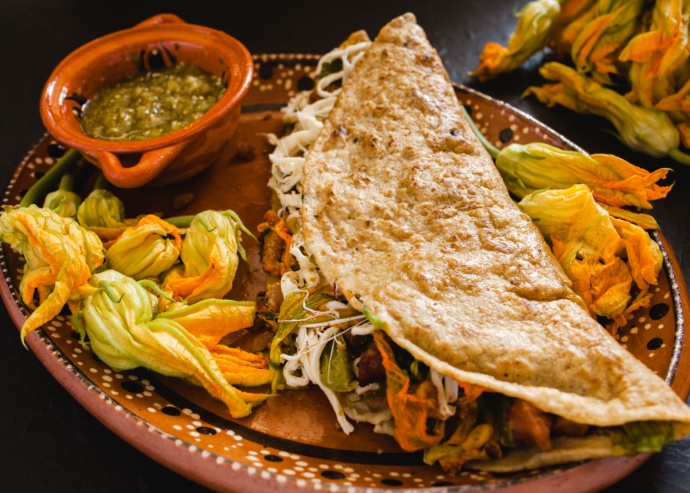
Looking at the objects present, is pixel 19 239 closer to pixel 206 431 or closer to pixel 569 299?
pixel 206 431

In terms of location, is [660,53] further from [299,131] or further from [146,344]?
[146,344]

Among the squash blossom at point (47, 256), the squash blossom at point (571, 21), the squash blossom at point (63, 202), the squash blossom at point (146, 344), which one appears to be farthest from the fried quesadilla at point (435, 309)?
the squash blossom at point (571, 21)

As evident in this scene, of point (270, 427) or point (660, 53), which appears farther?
point (660, 53)

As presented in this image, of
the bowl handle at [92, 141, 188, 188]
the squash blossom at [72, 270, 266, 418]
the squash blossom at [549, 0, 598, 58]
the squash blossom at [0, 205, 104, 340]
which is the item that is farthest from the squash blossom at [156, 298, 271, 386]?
the squash blossom at [549, 0, 598, 58]

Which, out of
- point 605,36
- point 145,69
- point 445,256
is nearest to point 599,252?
point 445,256

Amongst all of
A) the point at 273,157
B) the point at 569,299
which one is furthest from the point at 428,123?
the point at 569,299

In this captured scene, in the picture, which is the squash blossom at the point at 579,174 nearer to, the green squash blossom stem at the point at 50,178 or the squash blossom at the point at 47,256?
the squash blossom at the point at 47,256
